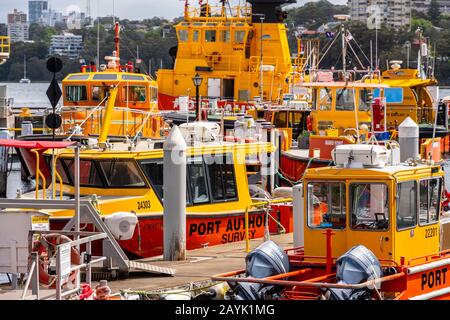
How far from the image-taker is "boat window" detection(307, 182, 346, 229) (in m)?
15.5

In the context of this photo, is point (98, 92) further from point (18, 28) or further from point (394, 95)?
point (18, 28)

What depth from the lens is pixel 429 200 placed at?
16156mm

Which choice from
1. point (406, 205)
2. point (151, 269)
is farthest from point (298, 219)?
point (406, 205)

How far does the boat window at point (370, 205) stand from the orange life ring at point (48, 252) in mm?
3325

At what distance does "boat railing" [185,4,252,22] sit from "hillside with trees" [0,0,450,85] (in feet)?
110

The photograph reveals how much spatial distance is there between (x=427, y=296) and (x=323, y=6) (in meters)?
120

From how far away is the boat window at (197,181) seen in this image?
21.6 metres

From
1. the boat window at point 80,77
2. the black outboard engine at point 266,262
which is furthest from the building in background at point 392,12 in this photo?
the black outboard engine at point 266,262

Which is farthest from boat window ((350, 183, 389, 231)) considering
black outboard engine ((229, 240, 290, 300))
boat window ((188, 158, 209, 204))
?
boat window ((188, 158, 209, 204))

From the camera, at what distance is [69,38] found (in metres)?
118

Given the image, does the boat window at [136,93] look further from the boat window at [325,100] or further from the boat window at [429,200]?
the boat window at [429,200]

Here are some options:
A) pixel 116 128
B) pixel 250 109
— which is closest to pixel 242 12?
pixel 250 109

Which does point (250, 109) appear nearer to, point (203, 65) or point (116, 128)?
point (203, 65)

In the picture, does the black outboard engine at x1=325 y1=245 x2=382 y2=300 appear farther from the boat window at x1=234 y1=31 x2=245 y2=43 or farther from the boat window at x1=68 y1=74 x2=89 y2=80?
the boat window at x1=234 y1=31 x2=245 y2=43
